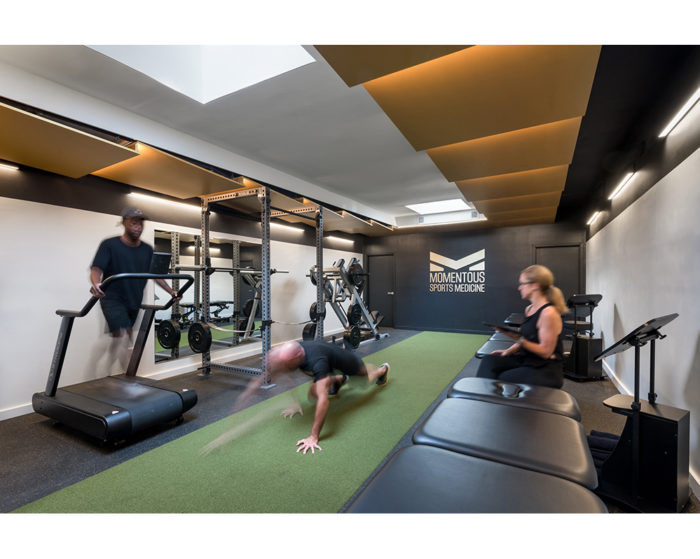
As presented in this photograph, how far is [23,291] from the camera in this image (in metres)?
2.84

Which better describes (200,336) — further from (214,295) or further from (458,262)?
(458,262)

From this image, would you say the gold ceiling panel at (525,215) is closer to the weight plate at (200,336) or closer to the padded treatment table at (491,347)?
the padded treatment table at (491,347)

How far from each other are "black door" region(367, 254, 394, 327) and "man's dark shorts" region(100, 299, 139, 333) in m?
6.10

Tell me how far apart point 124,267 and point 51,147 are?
1.05 metres

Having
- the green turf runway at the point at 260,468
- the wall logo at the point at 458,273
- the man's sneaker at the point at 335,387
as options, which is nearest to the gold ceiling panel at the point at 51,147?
the green turf runway at the point at 260,468

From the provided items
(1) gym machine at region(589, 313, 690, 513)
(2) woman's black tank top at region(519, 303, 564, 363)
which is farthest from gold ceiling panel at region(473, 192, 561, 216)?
(1) gym machine at region(589, 313, 690, 513)

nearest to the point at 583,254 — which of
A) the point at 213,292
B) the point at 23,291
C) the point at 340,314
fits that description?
the point at 340,314

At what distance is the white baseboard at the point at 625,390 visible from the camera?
5.69 ft

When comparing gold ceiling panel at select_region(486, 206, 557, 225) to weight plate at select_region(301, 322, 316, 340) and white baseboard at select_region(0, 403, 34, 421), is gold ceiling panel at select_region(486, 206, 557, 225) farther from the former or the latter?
white baseboard at select_region(0, 403, 34, 421)

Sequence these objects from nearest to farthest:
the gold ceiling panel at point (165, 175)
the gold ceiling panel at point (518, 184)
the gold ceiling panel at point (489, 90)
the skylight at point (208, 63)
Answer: the gold ceiling panel at point (489, 90)
the skylight at point (208, 63)
the gold ceiling panel at point (165, 175)
the gold ceiling panel at point (518, 184)

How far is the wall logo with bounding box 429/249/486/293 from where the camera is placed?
23.9ft

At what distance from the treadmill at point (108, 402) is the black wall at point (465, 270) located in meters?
6.10

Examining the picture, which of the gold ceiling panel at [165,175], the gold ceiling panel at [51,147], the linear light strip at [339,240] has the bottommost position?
the linear light strip at [339,240]
